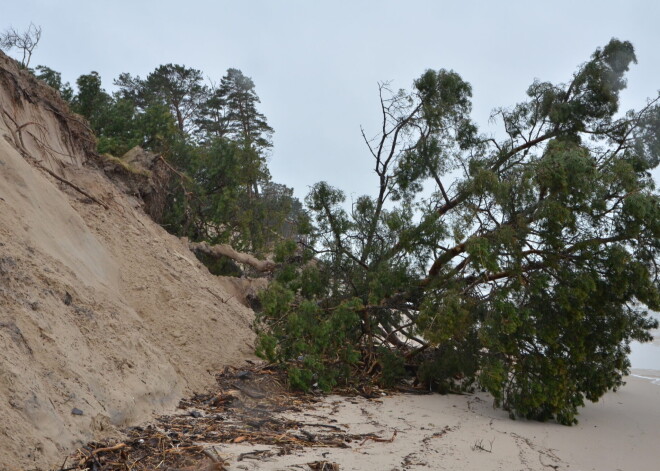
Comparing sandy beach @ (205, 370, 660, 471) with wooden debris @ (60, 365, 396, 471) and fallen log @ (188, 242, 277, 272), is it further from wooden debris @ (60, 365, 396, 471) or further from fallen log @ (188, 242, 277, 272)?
fallen log @ (188, 242, 277, 272)

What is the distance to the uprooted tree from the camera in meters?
9.64

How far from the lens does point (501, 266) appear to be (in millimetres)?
10305

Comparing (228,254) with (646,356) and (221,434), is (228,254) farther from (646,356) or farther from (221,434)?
(646,356)

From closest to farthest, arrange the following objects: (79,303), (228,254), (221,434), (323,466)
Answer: (323,466), (221,434), (79,303), (228,254)

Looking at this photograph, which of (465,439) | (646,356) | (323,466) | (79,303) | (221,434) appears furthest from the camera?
(646,356)

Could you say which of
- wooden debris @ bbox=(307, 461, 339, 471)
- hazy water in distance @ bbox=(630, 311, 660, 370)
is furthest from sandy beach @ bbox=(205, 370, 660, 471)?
hazy water in distance @ bbox=(630, 311, 660, 370)

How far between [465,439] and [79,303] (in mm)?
5027

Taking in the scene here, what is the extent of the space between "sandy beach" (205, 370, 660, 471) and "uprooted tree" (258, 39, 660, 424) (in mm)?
568

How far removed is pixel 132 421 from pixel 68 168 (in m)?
6.74

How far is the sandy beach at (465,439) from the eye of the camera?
20.3ft

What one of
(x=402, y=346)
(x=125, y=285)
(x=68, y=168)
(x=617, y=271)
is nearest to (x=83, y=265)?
(x=125, y=285)

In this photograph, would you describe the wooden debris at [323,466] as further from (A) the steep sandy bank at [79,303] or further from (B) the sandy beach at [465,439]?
(A) the steep sandy bank at [79,303]

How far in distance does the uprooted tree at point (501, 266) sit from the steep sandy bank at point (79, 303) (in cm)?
148

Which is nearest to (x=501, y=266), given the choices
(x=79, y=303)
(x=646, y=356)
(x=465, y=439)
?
(x=465, y=439)
